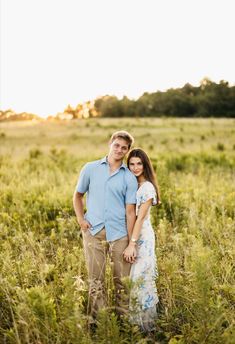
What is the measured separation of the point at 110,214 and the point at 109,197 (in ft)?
0.54

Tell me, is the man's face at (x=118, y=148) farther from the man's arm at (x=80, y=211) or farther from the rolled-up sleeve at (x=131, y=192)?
the man's arm at (x=80, y=211)

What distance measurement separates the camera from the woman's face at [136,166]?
4.38 m

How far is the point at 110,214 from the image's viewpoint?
4230mm

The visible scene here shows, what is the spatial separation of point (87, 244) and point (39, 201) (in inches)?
161

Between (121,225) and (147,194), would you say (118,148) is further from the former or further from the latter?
(121,225)

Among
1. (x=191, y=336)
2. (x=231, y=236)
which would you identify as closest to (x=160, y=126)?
(x=231, y=236)

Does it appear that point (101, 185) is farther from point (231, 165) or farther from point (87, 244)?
point (231, 165)

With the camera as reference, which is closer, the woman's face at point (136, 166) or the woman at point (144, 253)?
the woman at point (144, 253)

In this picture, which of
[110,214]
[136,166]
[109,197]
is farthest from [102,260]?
[136,166]

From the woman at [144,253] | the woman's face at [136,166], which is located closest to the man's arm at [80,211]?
the woman at [144,253]

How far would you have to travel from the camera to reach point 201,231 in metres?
6.29

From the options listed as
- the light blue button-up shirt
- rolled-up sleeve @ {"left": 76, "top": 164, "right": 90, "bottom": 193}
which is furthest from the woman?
rolled-up sleeve @ {"left": 76, "top": 164, "right": 90, "bottom": 193}

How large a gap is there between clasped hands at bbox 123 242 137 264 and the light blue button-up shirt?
144 millimetres

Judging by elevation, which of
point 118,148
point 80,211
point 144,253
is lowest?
point 144,253
